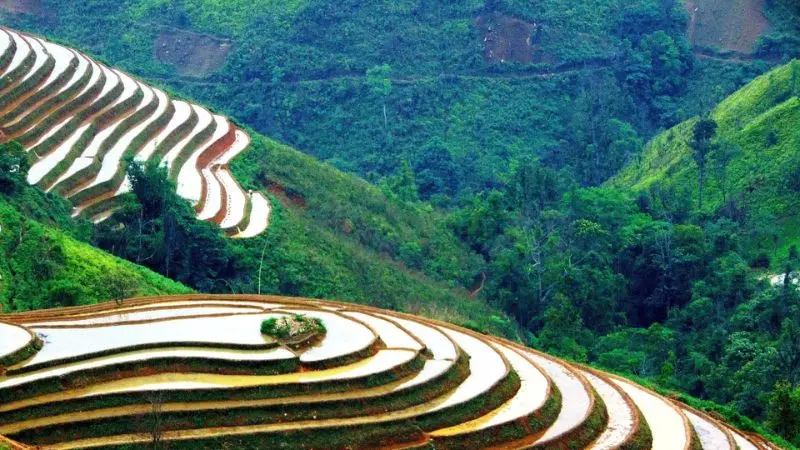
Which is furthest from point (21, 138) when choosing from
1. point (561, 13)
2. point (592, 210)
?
point (561, 13)

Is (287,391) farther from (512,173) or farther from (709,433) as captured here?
(512,173)

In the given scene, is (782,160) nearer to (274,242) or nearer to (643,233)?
(643,233)

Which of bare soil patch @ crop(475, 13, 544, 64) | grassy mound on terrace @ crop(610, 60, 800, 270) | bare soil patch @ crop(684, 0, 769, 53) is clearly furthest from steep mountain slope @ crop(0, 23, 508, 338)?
bare soil patch @ crop(684, 0, 769, 53)

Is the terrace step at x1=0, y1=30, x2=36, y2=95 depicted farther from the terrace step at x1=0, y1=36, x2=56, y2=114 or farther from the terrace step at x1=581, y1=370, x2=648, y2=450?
the terrace step at x1=581, y1=370, x2=648, y2=450

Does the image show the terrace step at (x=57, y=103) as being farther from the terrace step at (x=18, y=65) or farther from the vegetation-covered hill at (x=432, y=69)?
the vegetation-covered hill at (x=432, y=69)

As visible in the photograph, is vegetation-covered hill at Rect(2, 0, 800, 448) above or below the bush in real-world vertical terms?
above
